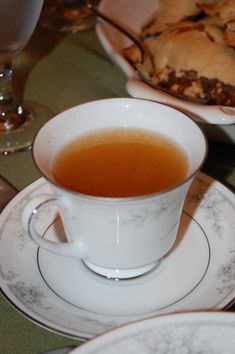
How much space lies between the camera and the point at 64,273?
61 cm

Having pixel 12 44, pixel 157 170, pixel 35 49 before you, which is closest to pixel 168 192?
pixel 157 170

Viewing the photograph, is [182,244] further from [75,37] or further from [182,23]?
[75,37]

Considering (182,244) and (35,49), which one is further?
(35,49)

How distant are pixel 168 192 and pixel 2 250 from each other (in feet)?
0.66

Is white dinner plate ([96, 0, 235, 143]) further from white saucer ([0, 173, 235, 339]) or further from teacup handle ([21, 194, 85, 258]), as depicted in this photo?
teacup handle ([21, 194, 85, 258])

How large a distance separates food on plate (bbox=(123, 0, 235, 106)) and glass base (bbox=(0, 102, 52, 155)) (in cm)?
17

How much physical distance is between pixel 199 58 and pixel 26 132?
302 millimetres

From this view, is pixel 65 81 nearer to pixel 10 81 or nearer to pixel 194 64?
pixel 10 81

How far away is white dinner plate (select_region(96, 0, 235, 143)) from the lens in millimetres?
710

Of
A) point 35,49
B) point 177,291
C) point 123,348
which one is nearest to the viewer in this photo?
point 123,348

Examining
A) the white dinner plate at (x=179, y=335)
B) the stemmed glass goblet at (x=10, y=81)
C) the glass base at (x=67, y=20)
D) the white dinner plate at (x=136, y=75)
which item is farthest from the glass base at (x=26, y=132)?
the white dinner plate at (x=179, y=335)

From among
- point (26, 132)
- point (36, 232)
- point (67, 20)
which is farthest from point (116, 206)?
point (67, 20)

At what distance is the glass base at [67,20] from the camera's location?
1.21 meters

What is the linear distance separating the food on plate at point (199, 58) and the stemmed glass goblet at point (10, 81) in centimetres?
17
